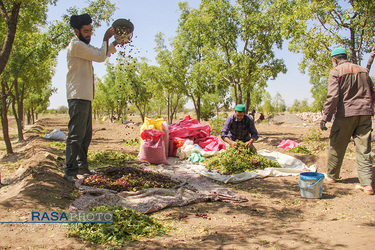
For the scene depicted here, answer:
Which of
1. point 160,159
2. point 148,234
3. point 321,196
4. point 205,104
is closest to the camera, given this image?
point 148,234

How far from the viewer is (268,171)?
551cm

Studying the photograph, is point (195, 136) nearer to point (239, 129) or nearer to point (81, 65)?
point (239, 129)

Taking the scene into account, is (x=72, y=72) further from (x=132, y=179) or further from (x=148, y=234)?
(x=148, y=234)

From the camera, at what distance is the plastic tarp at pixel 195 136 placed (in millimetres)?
7633

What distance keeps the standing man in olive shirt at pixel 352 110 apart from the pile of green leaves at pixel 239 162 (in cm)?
150

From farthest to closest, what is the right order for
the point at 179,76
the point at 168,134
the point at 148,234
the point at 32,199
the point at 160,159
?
the point at 179,76 → the point at 168,134 → the point at 160,159 → the point at 32,199 → the point at 148,234

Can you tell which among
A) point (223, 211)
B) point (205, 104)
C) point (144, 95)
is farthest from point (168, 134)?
point (205, 104)

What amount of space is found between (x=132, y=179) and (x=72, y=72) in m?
Answer: 1.90

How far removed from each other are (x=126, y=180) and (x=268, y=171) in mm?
2673

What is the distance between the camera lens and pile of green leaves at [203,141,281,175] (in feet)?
18.5

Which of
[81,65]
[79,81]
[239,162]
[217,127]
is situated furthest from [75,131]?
[217,127]

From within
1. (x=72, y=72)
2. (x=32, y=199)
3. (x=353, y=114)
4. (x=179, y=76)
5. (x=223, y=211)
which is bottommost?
(x=223, y=211)

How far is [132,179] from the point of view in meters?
4.48

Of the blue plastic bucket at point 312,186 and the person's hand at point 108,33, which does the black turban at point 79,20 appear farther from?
the blue plastic bucket at point 312,186
